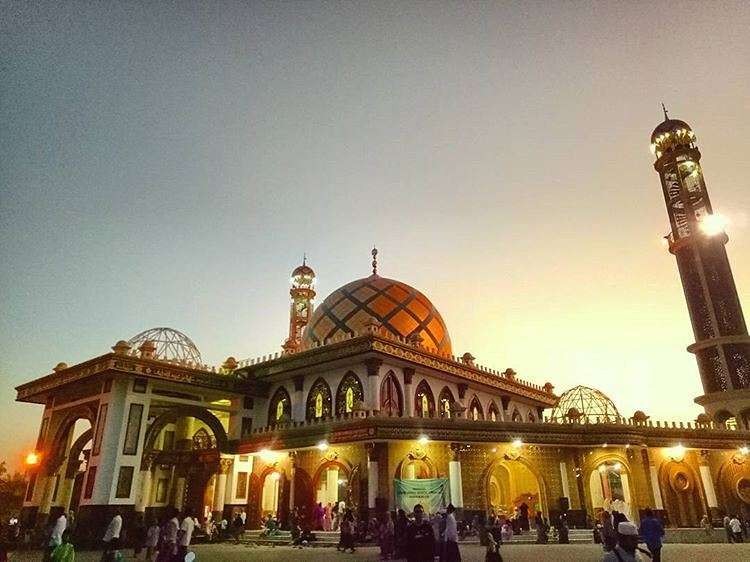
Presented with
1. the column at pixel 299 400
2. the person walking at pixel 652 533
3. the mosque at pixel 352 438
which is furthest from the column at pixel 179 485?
the person walking at pixel 652 533

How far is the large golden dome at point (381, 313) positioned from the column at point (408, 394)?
395 cm

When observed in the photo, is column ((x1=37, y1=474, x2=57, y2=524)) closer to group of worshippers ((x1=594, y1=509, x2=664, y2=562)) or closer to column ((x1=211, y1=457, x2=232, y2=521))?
column ((x1=211, y1=457, x2=232, y2=521))

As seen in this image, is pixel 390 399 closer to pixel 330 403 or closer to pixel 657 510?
pixel 330 403

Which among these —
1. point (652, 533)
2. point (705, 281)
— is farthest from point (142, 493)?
point (705, 281)

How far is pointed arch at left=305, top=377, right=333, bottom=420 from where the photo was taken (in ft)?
83.0

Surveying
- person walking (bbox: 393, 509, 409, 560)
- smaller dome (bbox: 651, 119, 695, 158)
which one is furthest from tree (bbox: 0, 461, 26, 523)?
smaller dome (bbox: 651, 119, 695, 158)

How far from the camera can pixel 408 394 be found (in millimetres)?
24938

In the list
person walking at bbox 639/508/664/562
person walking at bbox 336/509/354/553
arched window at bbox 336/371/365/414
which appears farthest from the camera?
arched window at bbox 336/371/365/414

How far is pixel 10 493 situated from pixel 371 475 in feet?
173

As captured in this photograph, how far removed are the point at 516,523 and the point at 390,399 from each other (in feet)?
24.6

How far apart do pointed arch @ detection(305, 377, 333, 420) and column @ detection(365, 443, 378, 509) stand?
601 centimetres

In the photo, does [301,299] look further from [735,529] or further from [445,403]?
[735,529]

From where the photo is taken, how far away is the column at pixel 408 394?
966 inches

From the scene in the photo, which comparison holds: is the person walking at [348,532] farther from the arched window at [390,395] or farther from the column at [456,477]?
the arched window at [390,395]
